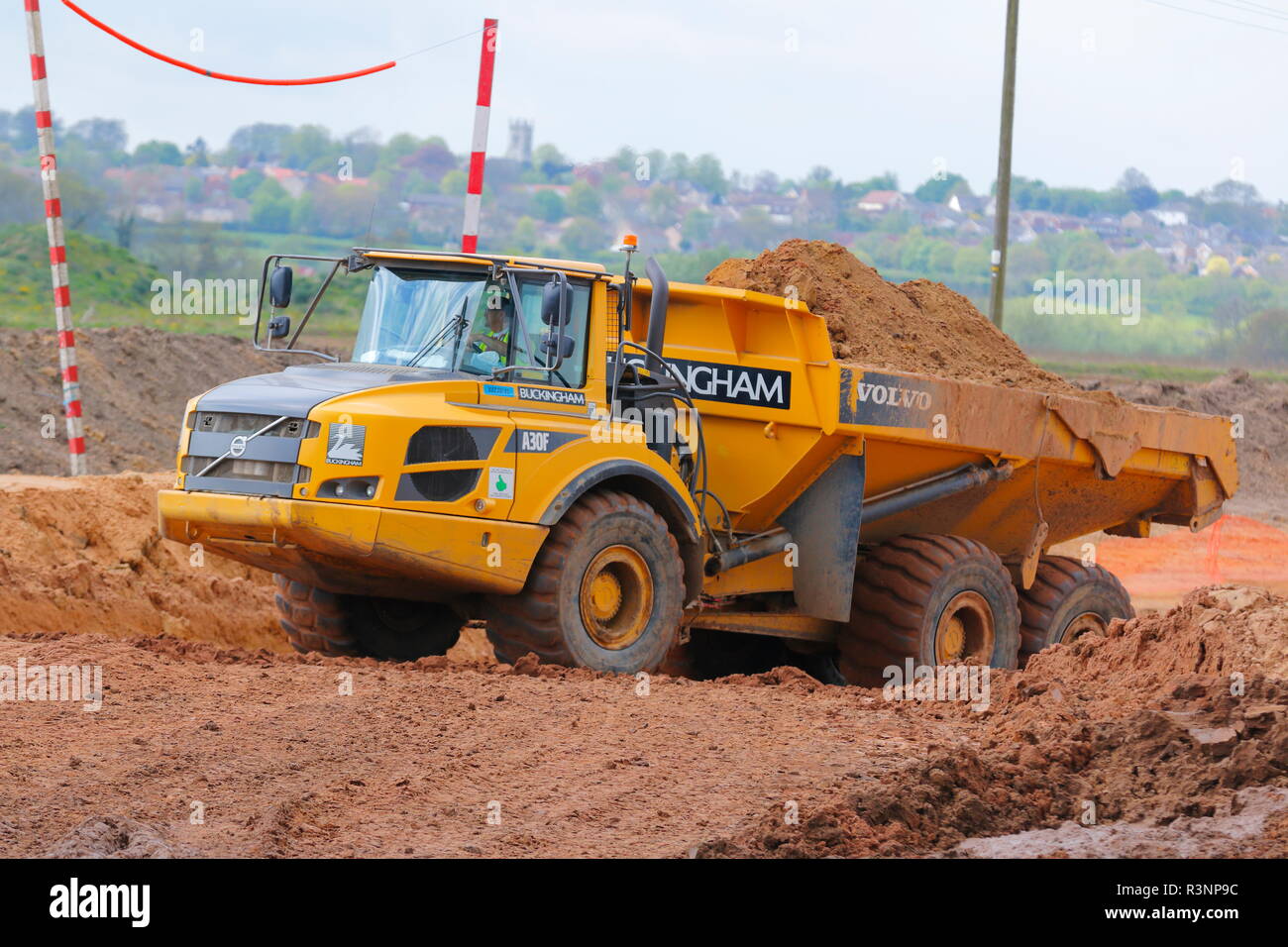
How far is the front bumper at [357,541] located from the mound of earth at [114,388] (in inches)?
395

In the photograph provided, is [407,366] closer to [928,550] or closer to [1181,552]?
[928,550]

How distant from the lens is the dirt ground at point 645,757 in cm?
586

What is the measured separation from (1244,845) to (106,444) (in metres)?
16.8

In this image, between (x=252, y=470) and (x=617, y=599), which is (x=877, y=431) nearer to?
(x=617, y=599)

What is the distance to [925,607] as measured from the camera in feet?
36.1

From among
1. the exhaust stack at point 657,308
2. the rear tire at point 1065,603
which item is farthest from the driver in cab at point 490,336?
the rear tire at point 1065,603

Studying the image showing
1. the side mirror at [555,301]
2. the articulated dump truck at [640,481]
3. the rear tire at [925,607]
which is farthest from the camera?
the rear tire at [925,607]

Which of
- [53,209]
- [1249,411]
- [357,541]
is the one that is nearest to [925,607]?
[357,541]

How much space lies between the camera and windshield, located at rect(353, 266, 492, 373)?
9086mm

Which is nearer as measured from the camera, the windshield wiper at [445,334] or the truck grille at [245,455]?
the truck grille at [245,455]

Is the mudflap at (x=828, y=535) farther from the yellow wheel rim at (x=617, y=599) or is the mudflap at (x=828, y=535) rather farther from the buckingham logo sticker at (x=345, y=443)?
the buckingham logo sticker at (x=345, y=443)

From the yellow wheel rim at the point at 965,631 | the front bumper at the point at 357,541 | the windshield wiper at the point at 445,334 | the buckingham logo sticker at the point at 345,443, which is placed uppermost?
the windshield wiper at the point at 445,334

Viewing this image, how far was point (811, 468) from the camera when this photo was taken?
10.6 metres

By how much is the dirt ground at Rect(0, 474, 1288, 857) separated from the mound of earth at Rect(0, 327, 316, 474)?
32.3ft
